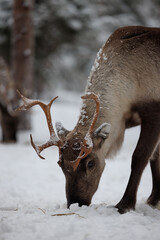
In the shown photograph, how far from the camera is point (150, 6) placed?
12680mm

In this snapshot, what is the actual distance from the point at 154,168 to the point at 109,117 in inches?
36.5

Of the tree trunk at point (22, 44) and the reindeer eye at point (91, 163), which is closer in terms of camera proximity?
the reindeer eye at point (91, 163)

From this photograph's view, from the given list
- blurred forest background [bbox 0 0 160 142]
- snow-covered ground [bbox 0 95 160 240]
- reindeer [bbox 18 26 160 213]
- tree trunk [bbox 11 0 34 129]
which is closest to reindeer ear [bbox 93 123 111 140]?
reindeer [bbox 18 26 160 213]

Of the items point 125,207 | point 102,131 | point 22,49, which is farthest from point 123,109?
point 22,49

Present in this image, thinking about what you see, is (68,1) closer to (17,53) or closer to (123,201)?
(17,53)

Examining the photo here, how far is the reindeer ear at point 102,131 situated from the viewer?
10.6ft

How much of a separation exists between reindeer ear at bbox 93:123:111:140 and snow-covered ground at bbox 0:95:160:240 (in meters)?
0.70

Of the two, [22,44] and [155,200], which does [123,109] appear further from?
[22,44]

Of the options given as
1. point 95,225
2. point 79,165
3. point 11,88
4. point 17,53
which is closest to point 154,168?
point 79,165

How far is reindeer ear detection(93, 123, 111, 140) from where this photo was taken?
3240 mm

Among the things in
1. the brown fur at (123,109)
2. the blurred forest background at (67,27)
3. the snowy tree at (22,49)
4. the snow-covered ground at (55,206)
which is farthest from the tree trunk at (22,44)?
the brown fur at (123,109)

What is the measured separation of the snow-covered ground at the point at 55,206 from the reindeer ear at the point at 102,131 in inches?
27.7

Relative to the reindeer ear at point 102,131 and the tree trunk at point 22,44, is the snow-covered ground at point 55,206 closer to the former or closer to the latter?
the reindeer ear at point 102,131

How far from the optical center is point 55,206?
3.41 metres
